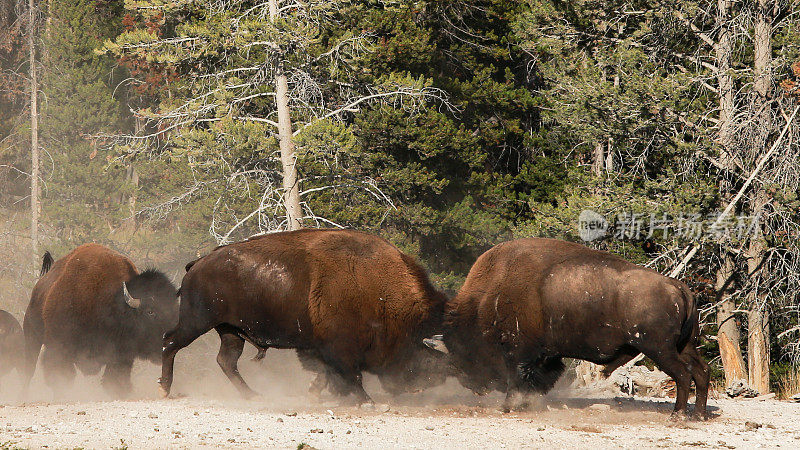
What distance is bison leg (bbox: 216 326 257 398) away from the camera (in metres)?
11.2

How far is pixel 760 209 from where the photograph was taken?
50.0 feet

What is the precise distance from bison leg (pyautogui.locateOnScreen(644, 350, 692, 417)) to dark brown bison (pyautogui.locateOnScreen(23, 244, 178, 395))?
6865 mm

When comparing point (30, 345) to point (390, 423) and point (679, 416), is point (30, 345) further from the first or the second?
point (679, 416)

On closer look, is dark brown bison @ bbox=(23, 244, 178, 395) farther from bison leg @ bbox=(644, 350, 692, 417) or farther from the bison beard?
bison leg @ bbox=(644, 350, 692, 417)

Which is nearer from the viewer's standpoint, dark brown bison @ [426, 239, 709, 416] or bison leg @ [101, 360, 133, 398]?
dark brown bison @ [426, 239, 709, 416]

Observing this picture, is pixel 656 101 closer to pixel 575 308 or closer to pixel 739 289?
pixel 739 289

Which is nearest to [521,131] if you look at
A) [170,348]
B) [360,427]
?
[170,348]

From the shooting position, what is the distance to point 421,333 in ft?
34.9

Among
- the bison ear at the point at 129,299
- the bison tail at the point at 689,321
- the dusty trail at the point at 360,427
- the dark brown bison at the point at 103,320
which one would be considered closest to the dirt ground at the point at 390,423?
the dusty trail at the point at 360,427

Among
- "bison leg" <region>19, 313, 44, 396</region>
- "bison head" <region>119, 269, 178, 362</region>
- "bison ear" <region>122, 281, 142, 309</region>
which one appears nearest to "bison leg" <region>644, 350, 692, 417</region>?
"bison head" <region>119, 269, 178, 362</region>

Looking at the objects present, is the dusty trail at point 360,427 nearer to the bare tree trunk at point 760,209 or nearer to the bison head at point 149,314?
the bison head at point 149,314

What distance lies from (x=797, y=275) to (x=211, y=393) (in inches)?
401

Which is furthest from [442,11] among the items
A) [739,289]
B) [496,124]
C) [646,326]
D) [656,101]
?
[646,326]

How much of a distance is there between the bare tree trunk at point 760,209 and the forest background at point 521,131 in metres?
0.04
